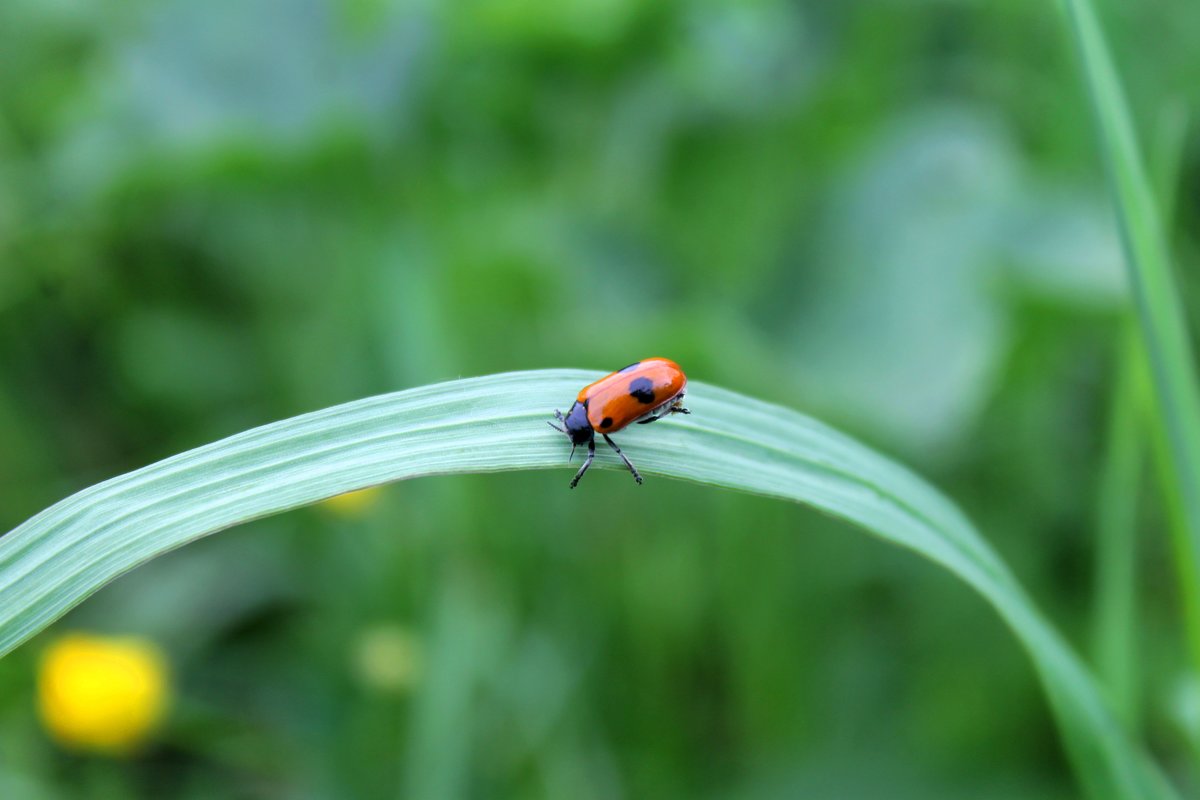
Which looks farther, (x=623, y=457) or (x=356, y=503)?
(x=356, y=503)

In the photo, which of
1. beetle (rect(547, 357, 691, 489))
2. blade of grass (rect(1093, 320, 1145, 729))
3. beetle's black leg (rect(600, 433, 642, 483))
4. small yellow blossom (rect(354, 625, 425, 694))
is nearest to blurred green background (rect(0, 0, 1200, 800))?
small yellow blossom (rect(354, 625, 425, 694))

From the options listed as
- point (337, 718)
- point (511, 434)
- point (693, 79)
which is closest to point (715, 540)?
point (337, 718)

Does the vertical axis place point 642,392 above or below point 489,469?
above

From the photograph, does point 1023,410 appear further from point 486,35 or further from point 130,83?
point 130,83

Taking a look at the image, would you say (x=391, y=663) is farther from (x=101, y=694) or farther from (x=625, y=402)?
(x=625, y=402)

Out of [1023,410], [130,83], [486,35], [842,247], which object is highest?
[130,83]

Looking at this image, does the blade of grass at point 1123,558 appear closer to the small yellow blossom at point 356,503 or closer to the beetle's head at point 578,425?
the beetle's head at point 578,425

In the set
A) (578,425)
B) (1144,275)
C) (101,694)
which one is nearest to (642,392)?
(578,425)

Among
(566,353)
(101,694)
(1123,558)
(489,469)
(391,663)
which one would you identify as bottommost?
(1123,558)
